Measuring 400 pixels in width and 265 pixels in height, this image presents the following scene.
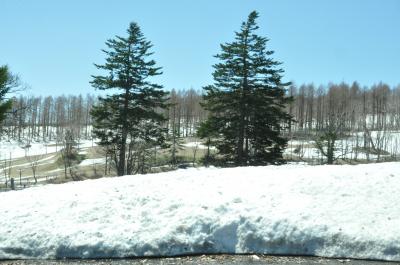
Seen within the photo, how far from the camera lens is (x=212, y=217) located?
11586 mm

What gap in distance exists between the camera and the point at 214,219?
11.5 meters

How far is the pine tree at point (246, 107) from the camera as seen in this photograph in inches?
1464

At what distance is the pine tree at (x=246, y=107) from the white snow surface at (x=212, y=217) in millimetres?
22564

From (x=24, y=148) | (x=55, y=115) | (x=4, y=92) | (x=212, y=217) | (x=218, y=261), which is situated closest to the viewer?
(x=218, y=261)

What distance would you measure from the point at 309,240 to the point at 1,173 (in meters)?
70.9

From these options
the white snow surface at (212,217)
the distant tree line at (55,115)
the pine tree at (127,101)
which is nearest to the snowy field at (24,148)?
the distant tree line at (55,115)

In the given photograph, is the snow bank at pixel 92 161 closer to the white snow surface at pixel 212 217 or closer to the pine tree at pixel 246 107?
the pine tree at pixel 246 107

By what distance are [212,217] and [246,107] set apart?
87.5ft

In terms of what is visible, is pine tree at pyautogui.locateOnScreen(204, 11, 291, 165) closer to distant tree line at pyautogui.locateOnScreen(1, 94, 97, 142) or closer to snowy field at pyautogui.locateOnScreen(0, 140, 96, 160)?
snowy field at pyautogui.locateOnScreen(0, 140, 96, 160)

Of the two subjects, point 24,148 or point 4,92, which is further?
point 24,148

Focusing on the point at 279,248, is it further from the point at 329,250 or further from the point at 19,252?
the point at 19,252

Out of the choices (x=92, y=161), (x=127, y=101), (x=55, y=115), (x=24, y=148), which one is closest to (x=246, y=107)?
(x=127, y=101)

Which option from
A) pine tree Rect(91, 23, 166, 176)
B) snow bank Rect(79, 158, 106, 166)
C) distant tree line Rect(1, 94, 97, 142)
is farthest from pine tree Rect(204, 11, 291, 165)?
distant tree line Rect(1, 94, 97, 142)

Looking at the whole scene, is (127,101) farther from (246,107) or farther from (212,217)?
(212,217)
